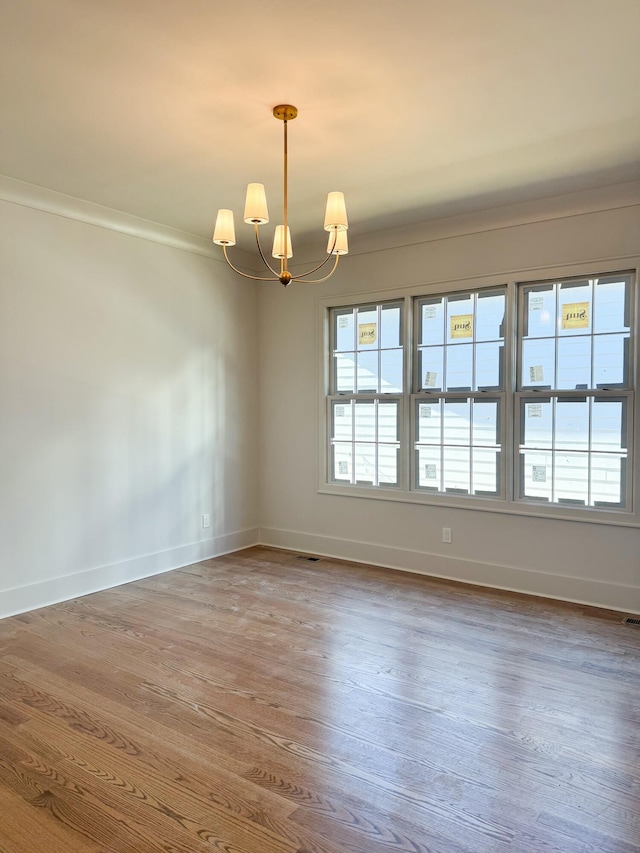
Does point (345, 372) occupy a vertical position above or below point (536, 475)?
above

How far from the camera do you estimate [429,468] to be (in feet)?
15.1

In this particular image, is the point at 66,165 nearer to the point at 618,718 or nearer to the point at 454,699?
the point at 454,699

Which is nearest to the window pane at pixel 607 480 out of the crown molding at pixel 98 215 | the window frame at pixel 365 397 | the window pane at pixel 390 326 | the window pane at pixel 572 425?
the window pane at pixel 572 425

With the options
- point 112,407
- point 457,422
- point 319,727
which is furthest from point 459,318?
point 319,727

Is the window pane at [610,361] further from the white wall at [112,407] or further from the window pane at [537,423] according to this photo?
the white wall at [112,407]

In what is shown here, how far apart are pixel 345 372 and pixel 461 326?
44.0 inches

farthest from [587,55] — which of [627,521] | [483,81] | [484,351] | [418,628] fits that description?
[418,628]

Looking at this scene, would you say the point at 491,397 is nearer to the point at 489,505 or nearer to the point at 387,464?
the point at 489,505

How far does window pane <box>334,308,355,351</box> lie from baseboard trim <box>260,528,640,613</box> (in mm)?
1699

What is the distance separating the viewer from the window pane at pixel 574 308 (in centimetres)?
391

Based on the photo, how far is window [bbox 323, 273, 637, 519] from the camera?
3859mm

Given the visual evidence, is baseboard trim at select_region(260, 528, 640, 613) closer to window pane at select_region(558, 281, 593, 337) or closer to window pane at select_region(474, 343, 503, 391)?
window pane at select_region(474, 343, 503, 391)

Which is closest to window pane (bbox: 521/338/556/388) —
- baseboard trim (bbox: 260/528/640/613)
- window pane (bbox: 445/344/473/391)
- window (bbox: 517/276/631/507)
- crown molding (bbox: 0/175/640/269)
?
window (bbox: 517/276/631/507)

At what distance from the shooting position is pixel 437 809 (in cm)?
187
